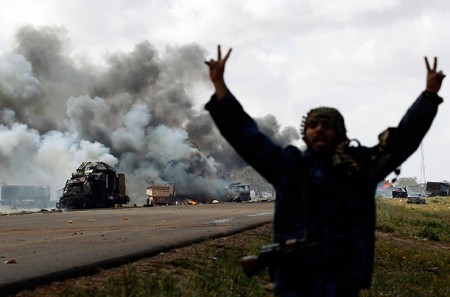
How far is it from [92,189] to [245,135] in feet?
112

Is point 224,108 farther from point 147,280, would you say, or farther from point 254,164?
point 147,280

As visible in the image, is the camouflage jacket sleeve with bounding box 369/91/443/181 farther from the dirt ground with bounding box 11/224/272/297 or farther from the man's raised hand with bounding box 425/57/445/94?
the dirt ground with bounding box 11/224/272/297

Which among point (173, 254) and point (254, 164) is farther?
point (173, 254)

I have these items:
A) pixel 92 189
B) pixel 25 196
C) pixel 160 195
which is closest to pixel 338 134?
pixel 92 189

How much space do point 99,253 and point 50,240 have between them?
3.12 metres

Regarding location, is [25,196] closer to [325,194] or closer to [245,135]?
[245,135]

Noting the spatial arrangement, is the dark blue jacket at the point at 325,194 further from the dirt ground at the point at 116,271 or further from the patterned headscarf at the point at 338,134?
the dirt ground at the point at 116,271

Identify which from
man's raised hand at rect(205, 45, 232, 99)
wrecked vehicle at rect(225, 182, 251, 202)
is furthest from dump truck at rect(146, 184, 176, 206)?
man's raised hand at rect(205, 45, 232, 99)

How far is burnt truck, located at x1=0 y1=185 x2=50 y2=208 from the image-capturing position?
206ft

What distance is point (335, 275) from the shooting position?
9.71ft

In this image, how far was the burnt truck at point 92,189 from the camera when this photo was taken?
35.1 meters

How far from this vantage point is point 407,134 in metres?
3.05

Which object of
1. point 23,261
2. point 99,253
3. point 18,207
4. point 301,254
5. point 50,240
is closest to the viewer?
point 301,254

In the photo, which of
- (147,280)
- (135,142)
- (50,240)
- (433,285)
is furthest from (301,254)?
(135,142)
